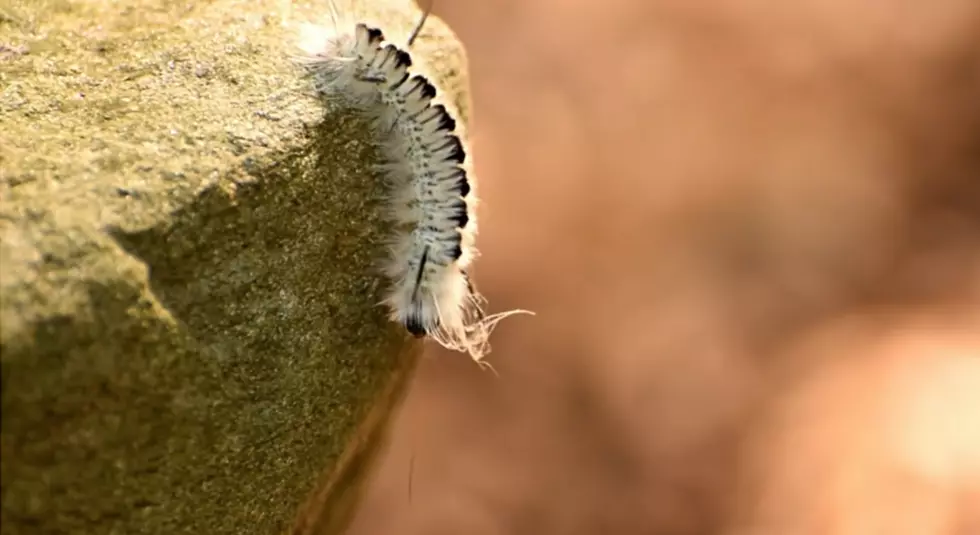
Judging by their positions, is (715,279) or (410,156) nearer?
(410,156)

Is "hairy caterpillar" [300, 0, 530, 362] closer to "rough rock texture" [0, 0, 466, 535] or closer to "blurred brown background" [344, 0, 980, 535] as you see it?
"rough rock texture" [0, 0, 466, 535]

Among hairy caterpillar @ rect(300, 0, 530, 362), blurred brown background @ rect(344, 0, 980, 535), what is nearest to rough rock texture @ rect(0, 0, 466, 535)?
hairy caterpillar @ rect(300, 0, 530, 362)

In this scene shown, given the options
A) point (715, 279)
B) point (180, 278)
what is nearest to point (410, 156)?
point (180, 278)

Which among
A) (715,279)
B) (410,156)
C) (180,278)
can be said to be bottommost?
(180,278)

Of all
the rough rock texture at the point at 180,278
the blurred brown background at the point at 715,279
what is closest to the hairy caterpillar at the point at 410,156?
the rough rock texture at the point at 180,278

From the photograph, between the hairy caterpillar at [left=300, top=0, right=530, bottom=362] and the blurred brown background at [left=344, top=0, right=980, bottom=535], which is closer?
the hairy caterpillar at [left=300, top=0, right=530, bottom=362]

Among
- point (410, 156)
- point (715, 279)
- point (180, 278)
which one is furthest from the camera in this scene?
point (715, 279)

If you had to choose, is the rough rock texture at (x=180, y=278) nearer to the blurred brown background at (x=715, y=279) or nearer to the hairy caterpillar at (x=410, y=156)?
the hairy caterpillar at (x=410, y=156)

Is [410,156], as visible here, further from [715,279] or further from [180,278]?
[715,279]
